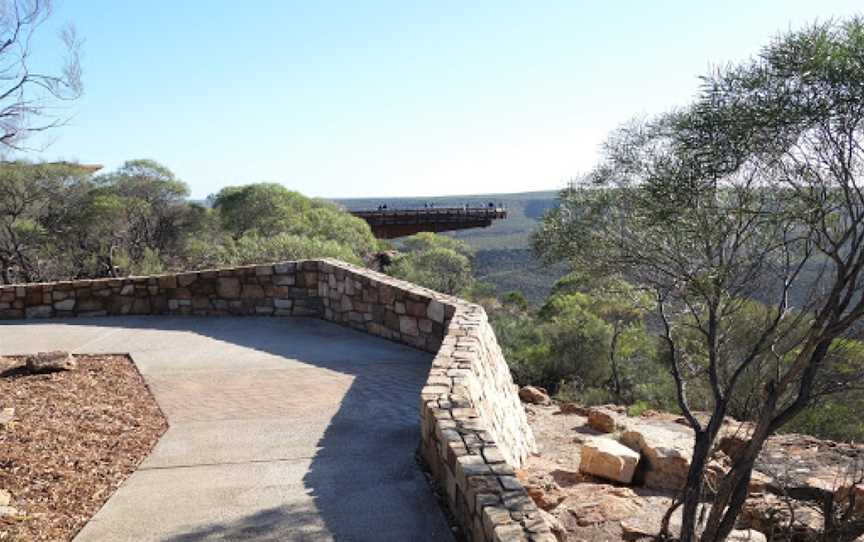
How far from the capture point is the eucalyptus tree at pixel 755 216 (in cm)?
556

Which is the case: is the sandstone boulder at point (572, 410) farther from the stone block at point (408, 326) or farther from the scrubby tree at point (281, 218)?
the scrubby tree at point (281, 218)

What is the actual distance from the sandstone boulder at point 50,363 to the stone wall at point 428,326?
2.81 metres

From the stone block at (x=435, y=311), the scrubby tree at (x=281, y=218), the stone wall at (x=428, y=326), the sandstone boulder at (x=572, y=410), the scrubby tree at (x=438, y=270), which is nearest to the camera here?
the stone wall at (x=428, y=326)

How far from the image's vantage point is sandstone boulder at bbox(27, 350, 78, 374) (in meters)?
6.53

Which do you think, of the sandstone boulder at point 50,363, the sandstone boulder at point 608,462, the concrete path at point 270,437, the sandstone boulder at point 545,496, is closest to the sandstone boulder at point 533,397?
the sandstone boulder at point 608,462

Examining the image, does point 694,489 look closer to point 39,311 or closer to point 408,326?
point 408,326

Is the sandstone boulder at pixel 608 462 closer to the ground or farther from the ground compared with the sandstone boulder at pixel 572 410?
farther from the ground

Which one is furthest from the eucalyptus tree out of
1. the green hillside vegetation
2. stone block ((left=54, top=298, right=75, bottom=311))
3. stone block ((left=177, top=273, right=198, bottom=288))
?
the green hillside vegetation

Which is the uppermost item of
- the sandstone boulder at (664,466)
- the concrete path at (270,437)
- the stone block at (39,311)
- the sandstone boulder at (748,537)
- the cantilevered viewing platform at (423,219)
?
the cantilevered viewing platform at (423,219)

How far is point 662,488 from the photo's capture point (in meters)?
7.34

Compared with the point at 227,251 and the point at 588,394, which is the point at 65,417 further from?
the point at 227,251

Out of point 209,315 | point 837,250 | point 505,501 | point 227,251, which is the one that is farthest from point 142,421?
point 227,251

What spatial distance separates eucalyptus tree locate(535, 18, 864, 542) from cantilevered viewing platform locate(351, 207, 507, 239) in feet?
84.7

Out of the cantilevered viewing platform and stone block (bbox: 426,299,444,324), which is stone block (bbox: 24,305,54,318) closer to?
stone block (bbox: 426,299,444,324)
